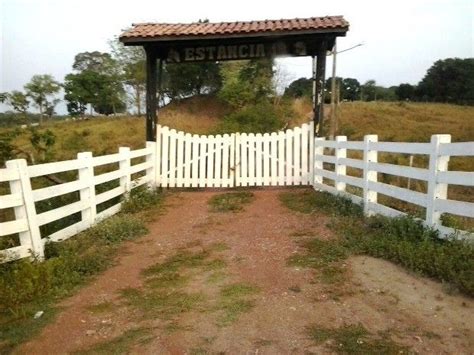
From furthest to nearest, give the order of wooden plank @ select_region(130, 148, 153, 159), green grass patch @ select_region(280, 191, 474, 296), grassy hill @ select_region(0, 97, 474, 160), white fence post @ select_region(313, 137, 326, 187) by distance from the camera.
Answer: grassy hill @ select_region(0, 97, 474, 160)
white fence post @ select_region(313, 137, 326, 187)
wooden plank @ select_region(130, 148, 153, 159)
green grass patch @ select_region(280, 191, 474, 296)

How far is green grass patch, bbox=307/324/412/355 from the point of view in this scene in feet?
10.6

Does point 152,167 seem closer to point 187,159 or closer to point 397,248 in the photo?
point 187,159

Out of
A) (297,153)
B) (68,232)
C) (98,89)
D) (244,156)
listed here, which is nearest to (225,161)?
(244,156)

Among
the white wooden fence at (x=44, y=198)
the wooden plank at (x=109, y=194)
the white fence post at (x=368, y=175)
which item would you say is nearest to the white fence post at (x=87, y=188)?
the white wooden fence at (x=44, y=198)

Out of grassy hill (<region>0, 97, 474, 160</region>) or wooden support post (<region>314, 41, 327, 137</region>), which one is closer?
wooden support post (<region>314, 41, 327, 137</region>)

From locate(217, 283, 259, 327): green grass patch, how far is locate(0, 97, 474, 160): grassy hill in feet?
58.2

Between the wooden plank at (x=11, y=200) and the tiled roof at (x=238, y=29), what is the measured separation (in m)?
6.02

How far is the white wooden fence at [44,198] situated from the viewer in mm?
5105

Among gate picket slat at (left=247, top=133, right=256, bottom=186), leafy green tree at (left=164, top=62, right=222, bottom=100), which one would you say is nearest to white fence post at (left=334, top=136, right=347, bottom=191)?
gate picket slat at (left=247, top=133, right=256, bottom=186)

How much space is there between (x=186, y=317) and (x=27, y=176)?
9.07ft

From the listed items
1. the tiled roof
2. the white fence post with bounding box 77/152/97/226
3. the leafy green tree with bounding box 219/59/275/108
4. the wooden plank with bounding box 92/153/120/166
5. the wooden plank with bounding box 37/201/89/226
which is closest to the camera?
the wooden plank with bounding box 37/201/89/226

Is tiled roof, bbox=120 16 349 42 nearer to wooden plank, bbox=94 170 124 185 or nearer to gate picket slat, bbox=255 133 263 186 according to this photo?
gate picket slat, bbox=255 133 263 186

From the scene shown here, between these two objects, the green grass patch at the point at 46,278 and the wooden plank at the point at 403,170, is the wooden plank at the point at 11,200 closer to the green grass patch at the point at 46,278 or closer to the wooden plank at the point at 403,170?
the green grass patch at the point at 46,278

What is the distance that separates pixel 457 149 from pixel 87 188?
17.2 feet
